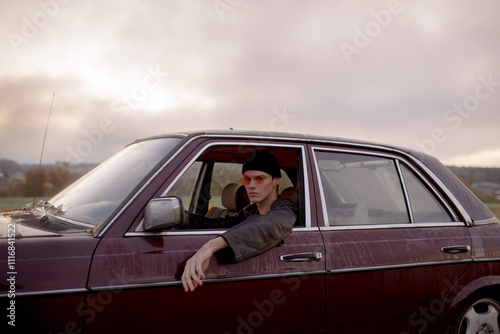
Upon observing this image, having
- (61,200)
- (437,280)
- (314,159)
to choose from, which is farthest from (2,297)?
(437,280)

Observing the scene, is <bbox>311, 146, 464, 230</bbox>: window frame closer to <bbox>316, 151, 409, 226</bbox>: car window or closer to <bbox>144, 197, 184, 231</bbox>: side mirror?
<bbox>316, 151, 409, 226</bbox>: car window

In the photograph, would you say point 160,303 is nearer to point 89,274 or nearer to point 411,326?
point 89,274

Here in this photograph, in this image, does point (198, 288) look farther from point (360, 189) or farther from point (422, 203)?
point (422, 203)

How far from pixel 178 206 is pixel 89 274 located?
0.56m

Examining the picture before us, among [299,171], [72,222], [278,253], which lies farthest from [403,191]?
[72,222]

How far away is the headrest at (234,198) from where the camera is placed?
3.92 metres

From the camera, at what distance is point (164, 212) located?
2141 millimetres

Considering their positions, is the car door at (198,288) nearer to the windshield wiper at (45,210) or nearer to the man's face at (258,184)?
the man's face at (258,184)

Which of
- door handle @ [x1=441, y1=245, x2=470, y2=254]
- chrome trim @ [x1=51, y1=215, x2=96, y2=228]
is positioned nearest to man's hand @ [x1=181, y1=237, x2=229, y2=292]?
chrome trim @ [x1=51, y1=215, x2=96, y2=228]

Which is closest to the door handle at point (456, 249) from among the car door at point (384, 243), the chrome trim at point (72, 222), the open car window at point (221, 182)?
the car door at point (384, 243)

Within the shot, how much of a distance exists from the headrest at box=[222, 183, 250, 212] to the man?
0.53 meters

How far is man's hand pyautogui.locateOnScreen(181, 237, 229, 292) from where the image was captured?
220 cm

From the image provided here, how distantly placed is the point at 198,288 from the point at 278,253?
56cm

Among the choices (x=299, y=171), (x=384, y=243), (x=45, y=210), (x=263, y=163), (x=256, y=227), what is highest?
(x=263, y=163)
